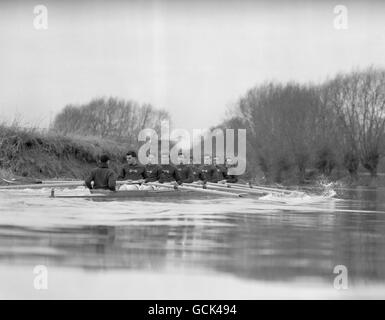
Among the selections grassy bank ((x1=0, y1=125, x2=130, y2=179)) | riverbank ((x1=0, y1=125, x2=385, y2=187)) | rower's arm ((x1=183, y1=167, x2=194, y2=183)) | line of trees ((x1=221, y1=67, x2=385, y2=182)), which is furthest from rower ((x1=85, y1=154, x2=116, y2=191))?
line of trees ((x1=221, y1=67, x2=385, y2=182))

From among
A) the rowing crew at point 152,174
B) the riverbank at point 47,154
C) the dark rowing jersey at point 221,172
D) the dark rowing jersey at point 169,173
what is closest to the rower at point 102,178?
the rowing crew at point 152,174

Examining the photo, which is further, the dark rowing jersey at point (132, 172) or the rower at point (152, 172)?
the rower at point (152, 172)

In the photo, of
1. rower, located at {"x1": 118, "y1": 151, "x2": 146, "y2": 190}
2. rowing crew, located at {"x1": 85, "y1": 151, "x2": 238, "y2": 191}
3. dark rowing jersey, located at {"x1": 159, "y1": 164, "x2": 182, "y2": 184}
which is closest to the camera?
rowing crew, located at {"x1": 85, "y1": 151, "x2": 238, "y2": 191}

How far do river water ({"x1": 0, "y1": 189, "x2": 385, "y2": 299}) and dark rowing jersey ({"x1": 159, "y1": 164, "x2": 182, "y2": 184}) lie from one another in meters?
7.88

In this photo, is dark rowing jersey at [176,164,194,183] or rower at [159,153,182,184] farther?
dark rowing jersey at [176,164,194,183]

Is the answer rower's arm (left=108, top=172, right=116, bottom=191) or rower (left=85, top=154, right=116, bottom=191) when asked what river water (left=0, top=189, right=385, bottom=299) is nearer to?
rower's arm (left=108, top=172, right=116, bottom=191)

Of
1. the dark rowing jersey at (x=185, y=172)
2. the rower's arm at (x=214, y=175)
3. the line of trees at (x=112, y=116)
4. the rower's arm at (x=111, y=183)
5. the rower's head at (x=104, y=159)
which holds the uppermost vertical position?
the line of trees at (x=112, y=116)

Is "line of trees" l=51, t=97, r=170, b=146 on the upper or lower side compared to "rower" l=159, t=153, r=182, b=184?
upper

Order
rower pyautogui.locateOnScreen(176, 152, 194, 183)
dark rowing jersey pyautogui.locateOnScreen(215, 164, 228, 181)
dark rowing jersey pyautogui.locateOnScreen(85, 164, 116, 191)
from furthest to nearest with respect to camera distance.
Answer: dark rowing jersey pyautogui.locateOnScreen(215, 164, 228, 181)
rower pyautogui.locateOnScreen(176, 152, 194, 183)
dark rowing jersey pyautogui.locateOnScreen(85, 164, 116, 191)

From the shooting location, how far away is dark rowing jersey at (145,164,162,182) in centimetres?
1933

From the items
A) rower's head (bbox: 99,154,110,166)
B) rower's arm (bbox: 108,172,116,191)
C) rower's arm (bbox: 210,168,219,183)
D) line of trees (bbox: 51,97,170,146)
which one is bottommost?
rower's arm (bbox: 210,168,219,183)

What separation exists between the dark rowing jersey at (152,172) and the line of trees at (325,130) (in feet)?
86.9

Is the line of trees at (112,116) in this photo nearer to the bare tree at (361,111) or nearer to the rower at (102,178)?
the bare tree at (361,111)

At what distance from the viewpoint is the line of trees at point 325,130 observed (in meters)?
46.4
